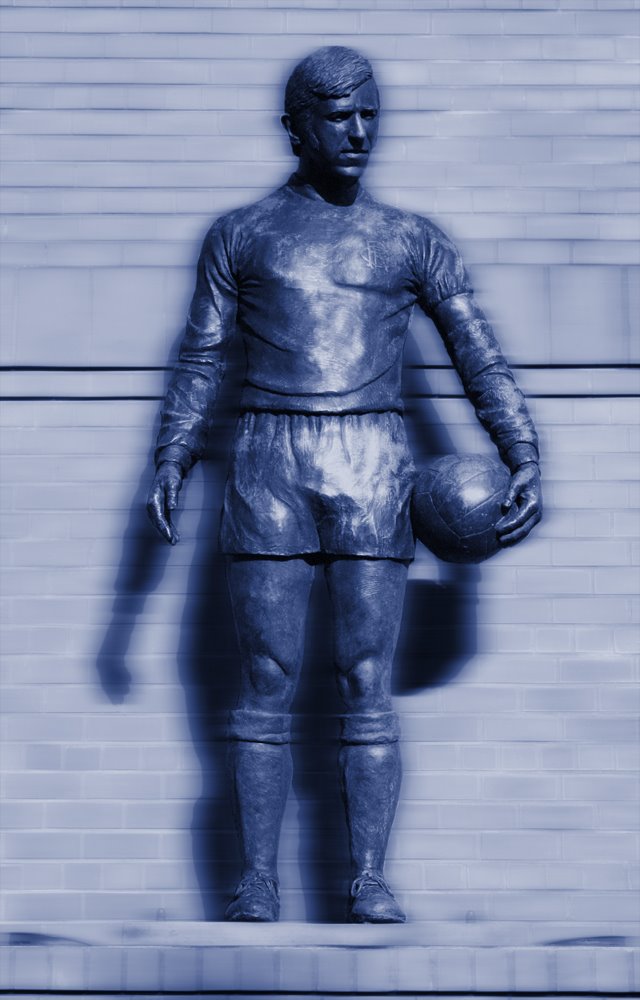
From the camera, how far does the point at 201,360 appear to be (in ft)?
19.2

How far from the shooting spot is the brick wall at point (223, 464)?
6301 millimetres

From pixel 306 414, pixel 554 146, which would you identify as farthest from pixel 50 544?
pixel 554 146

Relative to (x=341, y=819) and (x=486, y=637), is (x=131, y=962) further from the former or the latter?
(x=486, y=637)

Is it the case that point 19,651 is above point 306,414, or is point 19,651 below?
below

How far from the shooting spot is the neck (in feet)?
19.1

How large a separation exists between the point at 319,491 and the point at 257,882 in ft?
3.79

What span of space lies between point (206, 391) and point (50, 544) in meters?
1.03

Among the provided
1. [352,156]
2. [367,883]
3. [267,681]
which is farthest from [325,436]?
[367,883]

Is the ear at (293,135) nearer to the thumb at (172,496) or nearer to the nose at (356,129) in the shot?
the nose at (356,129)

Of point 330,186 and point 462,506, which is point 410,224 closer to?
point 330,186

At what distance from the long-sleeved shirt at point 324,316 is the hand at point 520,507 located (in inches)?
3.3

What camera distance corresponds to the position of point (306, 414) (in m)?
5.67

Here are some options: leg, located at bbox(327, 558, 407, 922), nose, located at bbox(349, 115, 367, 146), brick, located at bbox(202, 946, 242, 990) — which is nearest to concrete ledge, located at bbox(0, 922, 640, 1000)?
brick, located at bbox(202, 946, 242, 990)

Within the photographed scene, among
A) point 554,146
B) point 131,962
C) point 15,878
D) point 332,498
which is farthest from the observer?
point 554,146
